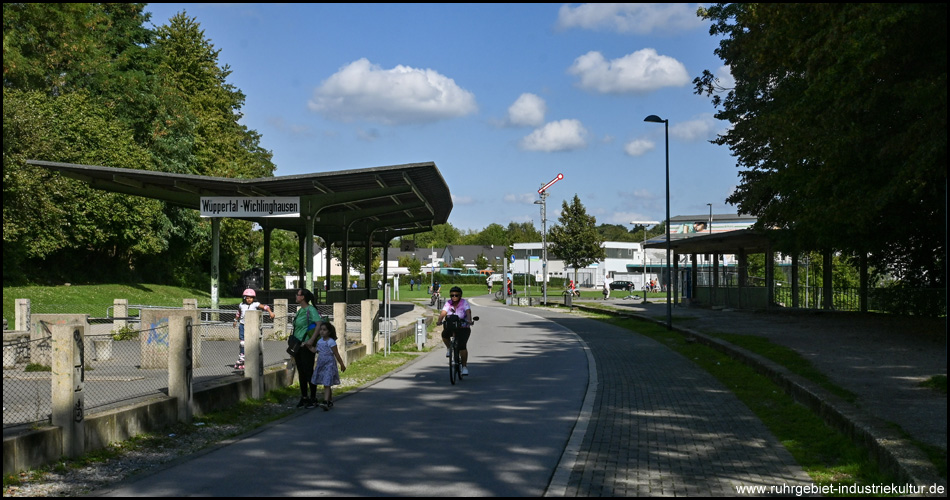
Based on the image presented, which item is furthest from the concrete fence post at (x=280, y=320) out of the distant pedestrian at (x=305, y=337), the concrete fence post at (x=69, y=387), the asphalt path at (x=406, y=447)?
the concrete fence post at (x=69, y=387)

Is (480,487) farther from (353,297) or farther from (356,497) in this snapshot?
(353,297)

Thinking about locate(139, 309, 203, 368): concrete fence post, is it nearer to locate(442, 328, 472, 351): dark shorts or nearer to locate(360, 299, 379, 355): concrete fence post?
locate(442, 328, 472, 351): dark shorts

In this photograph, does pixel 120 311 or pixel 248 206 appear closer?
pixel 120 311

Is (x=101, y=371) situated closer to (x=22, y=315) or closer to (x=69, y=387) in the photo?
(x=69, y=387)

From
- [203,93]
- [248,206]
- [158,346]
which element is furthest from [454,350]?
[203,93]

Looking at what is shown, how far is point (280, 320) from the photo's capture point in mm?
19141

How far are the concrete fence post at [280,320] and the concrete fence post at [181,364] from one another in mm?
8054

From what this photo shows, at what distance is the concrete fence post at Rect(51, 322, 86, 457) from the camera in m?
8.12

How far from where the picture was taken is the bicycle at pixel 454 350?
1492 centimetres

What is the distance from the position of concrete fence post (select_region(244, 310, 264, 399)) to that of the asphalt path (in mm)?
1158

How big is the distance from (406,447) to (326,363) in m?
3.48

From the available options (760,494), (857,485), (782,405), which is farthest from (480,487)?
(782,405)

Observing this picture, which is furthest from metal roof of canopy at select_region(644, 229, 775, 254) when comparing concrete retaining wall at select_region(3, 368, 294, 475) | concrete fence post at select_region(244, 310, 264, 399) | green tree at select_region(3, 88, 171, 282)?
green tree at select_region(3, 88, 171, 282)

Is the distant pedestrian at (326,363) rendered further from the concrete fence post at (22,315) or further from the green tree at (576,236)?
the green tree at (576,236)
